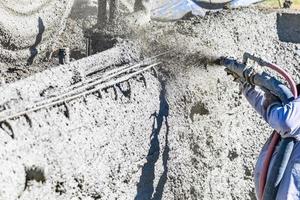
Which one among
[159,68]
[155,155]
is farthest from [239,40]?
[155,155]

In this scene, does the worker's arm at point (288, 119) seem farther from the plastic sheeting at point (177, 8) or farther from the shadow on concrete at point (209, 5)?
the shadow on concrete at point (209, 5)

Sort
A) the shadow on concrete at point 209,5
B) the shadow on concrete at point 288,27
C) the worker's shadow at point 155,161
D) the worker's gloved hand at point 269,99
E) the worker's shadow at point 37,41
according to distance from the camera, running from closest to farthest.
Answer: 1. the worker's gloved hand at point 269,99
2. the worker's shadow at point 155,161
3. the shadow on concrete at point 288,27
4. the worker's shadow at point 37,41
5. the shadow on concrete at point 209,5

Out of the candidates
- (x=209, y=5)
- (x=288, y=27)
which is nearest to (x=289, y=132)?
(x=288, y=27)

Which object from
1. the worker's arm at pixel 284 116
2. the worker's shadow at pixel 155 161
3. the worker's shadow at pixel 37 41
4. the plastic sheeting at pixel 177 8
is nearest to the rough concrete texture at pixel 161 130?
the worker's shadow at pixel 155 161

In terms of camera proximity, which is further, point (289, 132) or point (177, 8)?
point (177, 8)

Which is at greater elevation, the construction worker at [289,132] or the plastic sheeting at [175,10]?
the plastic sheeting at [175,10]

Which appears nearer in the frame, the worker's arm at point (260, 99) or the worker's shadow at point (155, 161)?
the worker's arm at point (260, 99)

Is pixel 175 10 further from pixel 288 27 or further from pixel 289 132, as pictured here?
pixel 289 132
